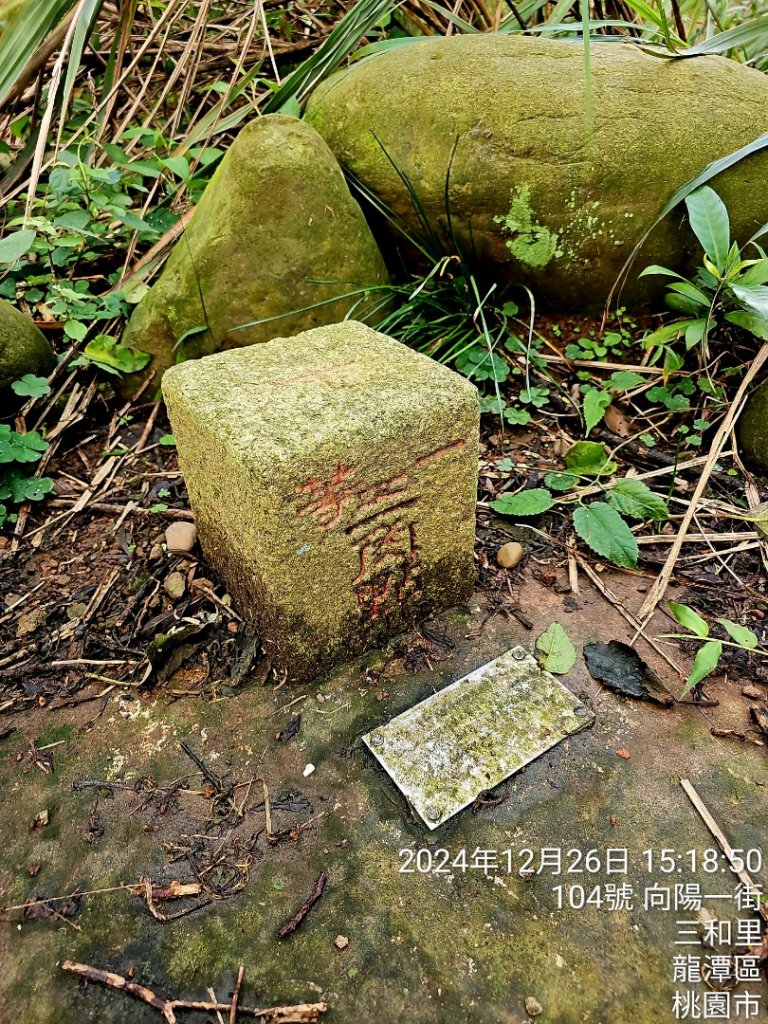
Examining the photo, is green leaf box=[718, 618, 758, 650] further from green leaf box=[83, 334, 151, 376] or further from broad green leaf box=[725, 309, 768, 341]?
green leaf box=[83, 334, 151, 376]

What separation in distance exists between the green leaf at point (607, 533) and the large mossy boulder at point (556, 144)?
1.00 m

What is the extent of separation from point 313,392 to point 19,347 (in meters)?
1.34

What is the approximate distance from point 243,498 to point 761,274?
5.65 feet

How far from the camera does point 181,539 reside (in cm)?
200

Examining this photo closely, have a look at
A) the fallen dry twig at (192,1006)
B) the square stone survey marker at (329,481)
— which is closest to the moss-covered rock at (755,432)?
the square stone survey marker at (329,481)

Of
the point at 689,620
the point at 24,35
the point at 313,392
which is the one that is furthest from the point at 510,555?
the point at 24,35

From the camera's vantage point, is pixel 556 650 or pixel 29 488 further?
pixel 29 488

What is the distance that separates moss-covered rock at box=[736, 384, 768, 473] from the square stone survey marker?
3.72 feet

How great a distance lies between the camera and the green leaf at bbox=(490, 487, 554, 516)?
204 cm

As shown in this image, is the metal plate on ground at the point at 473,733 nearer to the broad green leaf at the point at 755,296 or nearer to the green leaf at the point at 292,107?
the broad green leaf at the point at 755,296

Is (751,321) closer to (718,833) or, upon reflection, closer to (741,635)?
(741,635)

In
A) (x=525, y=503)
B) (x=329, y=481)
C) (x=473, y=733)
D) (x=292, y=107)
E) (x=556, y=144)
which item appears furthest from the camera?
(x=292, y=107)

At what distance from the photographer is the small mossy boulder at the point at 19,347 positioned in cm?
223

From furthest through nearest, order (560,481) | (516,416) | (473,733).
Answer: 1. (516,416)
2. (560,481)
3. (473,733)
